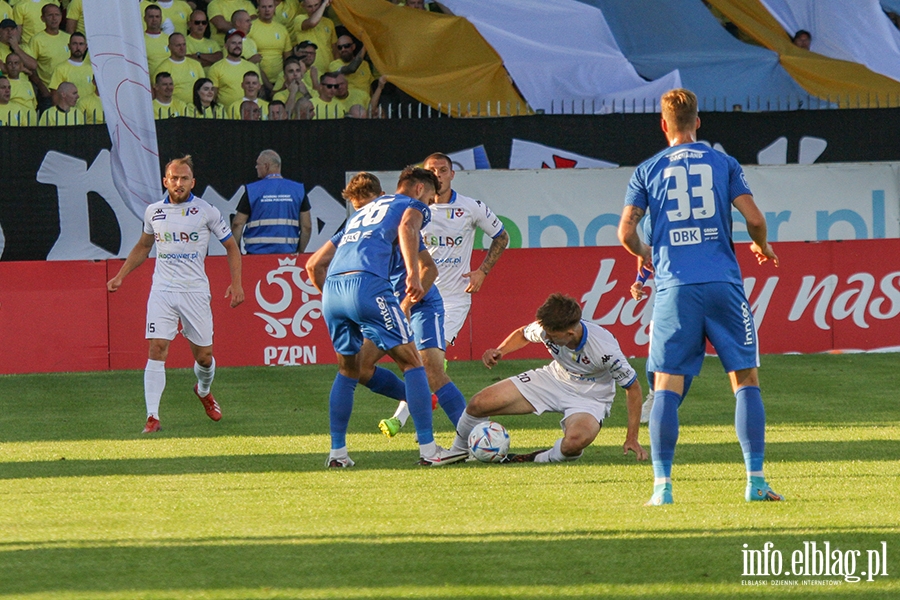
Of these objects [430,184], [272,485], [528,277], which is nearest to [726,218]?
[430,184]

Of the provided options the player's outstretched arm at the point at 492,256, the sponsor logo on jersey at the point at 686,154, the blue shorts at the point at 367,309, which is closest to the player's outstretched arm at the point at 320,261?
the blue shorts at the point at 367,309

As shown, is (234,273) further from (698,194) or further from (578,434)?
(698,194)

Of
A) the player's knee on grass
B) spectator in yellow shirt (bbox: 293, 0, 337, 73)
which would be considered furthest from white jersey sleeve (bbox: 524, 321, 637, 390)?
spectator in yellow shirt (bbox: 293, 0, 337, 73)

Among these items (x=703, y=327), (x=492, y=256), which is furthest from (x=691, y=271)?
(x=492, y=256)

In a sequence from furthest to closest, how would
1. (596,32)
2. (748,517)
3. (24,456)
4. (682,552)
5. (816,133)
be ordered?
(596,32) → (816,133) → (24,456) → (748,517) → (682,552)

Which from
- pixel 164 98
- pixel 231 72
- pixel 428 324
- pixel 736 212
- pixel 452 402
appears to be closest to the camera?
pixel 452 402

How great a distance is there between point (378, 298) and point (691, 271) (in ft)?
7.56

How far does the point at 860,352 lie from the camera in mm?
15617

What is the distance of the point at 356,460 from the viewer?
867cm

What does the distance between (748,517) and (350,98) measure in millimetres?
13179

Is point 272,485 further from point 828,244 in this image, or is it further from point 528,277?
point 828,244

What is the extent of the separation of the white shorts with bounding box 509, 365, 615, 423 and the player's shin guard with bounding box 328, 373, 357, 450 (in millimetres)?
1173

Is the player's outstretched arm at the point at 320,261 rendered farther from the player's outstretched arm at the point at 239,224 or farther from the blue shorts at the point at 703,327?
the player's outstretched arm at the point at 239,224

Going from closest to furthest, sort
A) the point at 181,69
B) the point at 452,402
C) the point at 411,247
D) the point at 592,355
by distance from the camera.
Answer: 1. the point at 411,247
2. the point at 592,355
3. the point at 452,402
4. the point at 181,69
